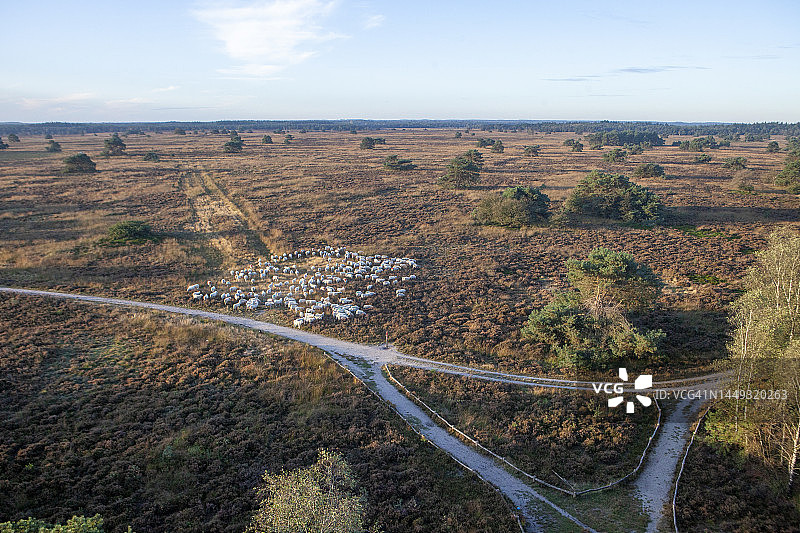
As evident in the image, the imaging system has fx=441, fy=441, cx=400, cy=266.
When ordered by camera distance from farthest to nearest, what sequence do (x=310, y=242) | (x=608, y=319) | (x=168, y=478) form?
1. (x=310, y=242)
2. (x=608, y=319)
3. (x=168, y=478)

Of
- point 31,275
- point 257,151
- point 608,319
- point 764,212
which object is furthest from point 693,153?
point 31,275

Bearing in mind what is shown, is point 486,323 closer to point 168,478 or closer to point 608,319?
point 608,319

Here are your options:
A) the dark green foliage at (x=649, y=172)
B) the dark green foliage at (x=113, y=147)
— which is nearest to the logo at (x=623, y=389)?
the dark green foliage at (x=649, y=172)

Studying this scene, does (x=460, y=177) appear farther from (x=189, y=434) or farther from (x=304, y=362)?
(x=189, y=434)

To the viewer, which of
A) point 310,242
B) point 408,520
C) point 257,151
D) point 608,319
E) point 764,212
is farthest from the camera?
point 257,151

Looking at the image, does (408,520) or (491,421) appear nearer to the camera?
(408,520)

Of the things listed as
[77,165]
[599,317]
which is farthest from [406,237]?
[77,165]

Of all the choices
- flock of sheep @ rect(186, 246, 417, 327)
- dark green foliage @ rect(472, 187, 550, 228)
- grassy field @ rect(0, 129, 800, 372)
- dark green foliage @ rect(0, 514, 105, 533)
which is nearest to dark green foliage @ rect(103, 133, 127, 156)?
grassy field @ rect(0, 129, 800, 372)

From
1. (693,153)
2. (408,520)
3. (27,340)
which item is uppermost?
(693,153)
